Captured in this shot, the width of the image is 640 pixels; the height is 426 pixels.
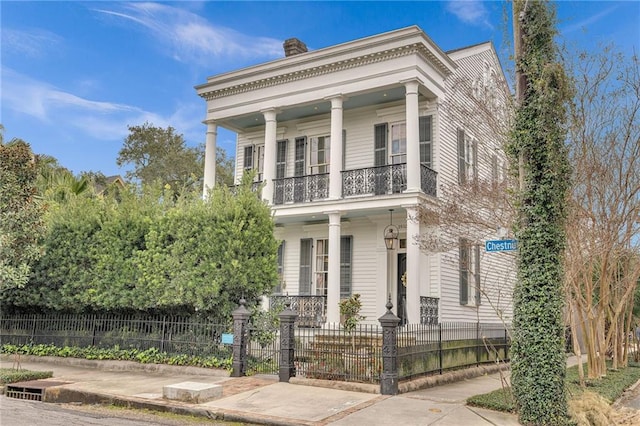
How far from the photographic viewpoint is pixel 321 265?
1791cm

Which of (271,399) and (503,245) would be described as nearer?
(503,245)

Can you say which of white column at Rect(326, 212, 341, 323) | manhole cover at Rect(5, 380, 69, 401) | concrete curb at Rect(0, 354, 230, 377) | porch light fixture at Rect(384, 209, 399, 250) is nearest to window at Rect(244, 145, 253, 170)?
white column at Rect(326, 212, 341, 323)

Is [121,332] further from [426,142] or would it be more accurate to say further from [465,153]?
[465,153]

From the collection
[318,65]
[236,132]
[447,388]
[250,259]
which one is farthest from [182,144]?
[447,388]

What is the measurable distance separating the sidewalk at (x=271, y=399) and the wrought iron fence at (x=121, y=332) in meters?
0.53

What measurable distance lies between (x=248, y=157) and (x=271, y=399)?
41.2 feet

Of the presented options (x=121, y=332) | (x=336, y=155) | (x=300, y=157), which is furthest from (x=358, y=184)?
(x=121, y=332)

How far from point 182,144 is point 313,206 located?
25562mm

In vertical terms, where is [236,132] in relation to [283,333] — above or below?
above

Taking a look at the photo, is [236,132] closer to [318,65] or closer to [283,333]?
[318,65]

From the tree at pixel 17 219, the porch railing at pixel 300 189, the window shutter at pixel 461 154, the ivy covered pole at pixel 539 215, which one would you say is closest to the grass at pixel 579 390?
the ivy covered pole at pixel 539 215

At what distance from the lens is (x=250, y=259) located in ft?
37.0

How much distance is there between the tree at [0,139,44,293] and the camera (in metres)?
12.3

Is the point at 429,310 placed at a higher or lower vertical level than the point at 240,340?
higher
